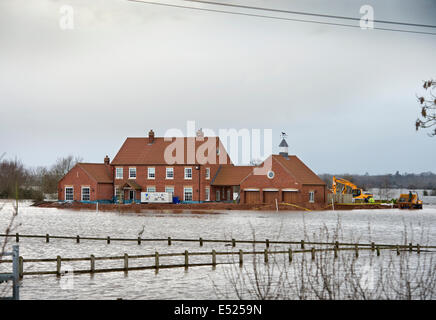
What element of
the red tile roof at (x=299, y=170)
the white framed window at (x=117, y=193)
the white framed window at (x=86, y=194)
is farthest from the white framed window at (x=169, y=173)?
the red tile roof at (x=299, y=170)

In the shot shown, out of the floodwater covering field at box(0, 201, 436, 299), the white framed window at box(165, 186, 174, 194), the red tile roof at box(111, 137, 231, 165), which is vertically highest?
the red tile roof at box(111, 137, 231, 165)

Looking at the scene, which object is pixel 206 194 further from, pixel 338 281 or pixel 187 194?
pixel 338 281

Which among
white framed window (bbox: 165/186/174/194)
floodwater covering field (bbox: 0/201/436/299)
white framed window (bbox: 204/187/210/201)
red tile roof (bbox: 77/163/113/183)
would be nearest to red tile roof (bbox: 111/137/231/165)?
red tile roof (bbox: 77/163/113/183)

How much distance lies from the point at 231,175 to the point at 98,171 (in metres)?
19.7

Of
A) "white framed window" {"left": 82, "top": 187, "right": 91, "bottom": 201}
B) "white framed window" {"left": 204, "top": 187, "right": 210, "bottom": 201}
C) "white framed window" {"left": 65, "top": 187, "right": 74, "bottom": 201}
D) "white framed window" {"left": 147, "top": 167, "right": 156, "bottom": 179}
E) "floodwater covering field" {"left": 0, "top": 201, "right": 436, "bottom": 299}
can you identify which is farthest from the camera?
"white framed window" {"left": 65, "top": 187, "right": 74, "bottom": 201}

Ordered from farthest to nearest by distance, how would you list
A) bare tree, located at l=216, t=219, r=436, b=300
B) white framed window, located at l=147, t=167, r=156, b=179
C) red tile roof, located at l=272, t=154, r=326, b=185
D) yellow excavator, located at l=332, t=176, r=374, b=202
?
yellow excavator, located at l=332, t=176, r=374, b=202 < white framed window, located at l=147, t=167, r=156, b=179 < red tile roof, located at l=272, t=154, r=326, b=185 < bare tree, located at l=216, t=219, r=436, b=300

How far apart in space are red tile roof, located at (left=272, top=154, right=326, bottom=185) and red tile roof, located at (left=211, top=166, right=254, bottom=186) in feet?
20.2

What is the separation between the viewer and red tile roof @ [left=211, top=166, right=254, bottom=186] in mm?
83688

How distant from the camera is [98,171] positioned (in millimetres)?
86375

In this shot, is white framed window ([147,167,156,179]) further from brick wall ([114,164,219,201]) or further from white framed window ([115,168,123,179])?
white framed window ([115,168,123,179])

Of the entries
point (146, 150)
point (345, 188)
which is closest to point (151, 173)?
point (146, 150)

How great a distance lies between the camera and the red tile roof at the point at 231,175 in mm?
83688
